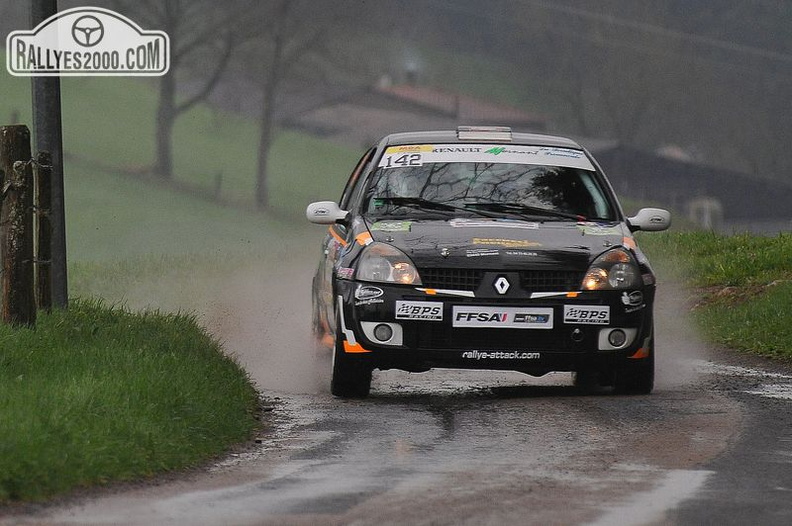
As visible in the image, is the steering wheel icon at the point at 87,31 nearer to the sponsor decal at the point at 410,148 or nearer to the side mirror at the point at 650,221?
the sponsor decal at the point at 410,148

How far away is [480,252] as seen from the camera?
979 cm

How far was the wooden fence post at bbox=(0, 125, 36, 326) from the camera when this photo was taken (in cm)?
1066

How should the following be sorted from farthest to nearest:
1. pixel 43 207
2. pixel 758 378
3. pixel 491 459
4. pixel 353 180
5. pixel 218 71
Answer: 1. pixel 218 71
2. pixel 353 180
3. pixel 758 378
4. pixel 43 207
5. pixel 491 459

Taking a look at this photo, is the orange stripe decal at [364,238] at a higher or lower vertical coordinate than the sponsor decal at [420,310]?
higher

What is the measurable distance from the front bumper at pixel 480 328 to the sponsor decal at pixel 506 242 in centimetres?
33

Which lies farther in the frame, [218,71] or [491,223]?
[218,71]

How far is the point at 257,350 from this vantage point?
43.6 feet

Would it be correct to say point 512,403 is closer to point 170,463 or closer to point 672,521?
point 170,463

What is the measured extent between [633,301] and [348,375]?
1.78 m

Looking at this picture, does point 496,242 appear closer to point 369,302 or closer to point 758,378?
point 369,302

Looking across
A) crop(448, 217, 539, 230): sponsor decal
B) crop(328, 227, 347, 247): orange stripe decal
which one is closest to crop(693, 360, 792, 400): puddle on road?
crop(448, 217, 539, 230): sponsor decal

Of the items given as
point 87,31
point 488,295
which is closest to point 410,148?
point 488,295

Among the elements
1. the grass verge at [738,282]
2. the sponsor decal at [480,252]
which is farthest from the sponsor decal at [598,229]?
the grass verge at [738,282]

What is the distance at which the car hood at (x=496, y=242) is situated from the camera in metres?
9.77
